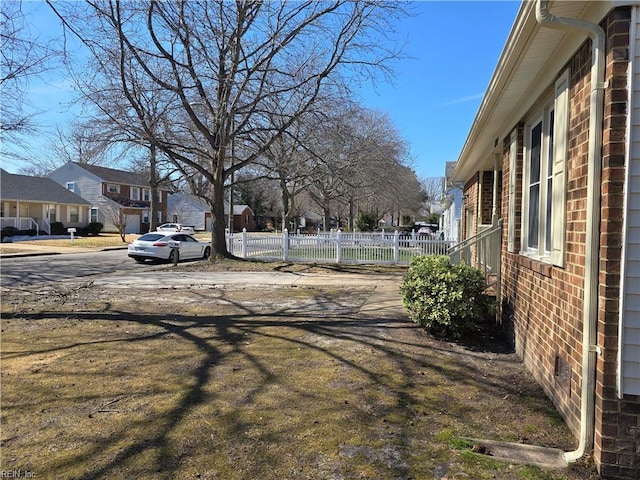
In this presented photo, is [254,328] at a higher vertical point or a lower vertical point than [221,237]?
lower

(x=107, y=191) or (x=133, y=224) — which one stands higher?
(x=107, y=191)

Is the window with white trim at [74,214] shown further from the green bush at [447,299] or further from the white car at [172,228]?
the green bush at [447,299]

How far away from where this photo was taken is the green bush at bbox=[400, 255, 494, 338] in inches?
223

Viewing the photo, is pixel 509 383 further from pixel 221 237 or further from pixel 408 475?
pixel 221 237

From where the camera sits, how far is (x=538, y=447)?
3139 mm

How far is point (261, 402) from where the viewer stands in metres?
3.89

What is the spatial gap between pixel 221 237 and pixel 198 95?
534 centimetres

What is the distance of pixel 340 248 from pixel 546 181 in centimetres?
1331

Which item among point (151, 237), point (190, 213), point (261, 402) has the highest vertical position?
point (190, 213)

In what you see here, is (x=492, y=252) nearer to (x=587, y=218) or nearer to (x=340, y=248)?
(x=587, y=218)

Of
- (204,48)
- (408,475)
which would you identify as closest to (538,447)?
(408,475)

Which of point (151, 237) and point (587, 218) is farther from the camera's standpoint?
point (151, 237)


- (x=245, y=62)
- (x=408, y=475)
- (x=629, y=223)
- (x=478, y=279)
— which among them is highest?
(x=245, y=62)

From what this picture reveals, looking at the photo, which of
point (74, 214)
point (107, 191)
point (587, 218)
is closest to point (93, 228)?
point (74, 214)
